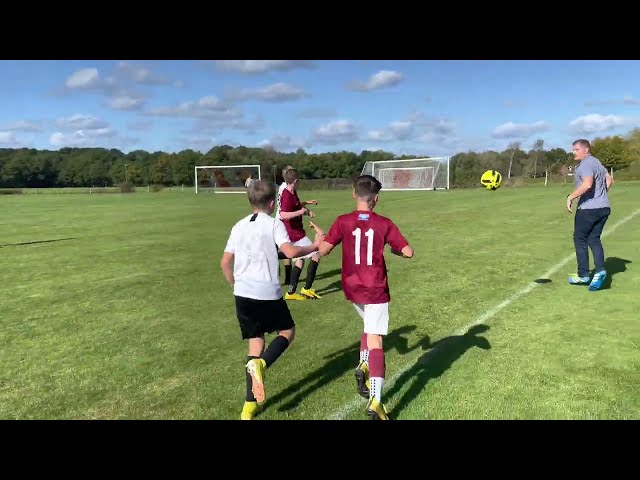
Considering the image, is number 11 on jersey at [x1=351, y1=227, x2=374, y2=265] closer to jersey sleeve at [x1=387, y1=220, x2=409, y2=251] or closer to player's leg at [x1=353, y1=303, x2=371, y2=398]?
jersey sleeve at [x1=387, y1=220, x2=409, y2=251]

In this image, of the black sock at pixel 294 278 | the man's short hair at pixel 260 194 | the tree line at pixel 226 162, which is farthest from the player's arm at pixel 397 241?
the tree line at pixel 226 162

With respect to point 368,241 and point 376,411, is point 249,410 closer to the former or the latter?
point 376,411

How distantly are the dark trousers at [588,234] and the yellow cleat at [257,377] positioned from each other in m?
6.56

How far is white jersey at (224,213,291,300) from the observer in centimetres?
415

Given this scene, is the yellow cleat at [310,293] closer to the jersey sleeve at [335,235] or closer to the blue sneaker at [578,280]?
the jersey sleeve at [335,235]

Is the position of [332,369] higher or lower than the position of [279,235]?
lower

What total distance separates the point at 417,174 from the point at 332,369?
5543 centimetres

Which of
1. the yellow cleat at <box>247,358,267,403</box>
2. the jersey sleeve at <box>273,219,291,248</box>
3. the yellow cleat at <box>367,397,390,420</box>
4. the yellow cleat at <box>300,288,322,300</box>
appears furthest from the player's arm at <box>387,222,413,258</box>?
the yellow cleat at <box>300,288,322,300</box>

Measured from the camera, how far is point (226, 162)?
9100 cm

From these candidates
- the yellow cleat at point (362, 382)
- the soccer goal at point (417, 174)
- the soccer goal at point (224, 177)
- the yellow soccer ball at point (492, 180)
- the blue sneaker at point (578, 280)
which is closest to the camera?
the yellow cleat at point (362, 382)

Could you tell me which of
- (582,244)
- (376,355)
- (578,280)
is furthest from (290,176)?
(578,280)

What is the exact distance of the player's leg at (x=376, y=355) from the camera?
3920mm

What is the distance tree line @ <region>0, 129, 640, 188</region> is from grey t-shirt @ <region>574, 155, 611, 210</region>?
56.2 meters
